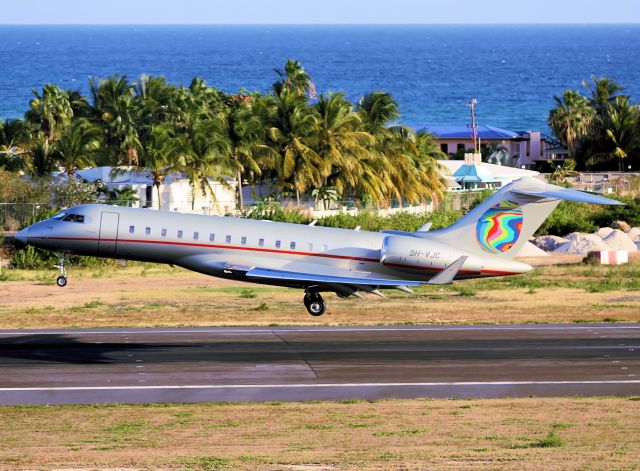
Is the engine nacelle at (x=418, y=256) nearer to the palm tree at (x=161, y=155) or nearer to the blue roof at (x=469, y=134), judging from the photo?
the palm tree at (x=161, y=155)

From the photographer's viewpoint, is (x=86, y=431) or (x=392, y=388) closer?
(x=86, y=431)

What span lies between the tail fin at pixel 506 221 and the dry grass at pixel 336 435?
1152 cm

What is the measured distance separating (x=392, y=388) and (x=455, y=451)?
770 centimetres

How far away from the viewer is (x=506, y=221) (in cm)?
4034

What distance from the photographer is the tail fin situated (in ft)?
131

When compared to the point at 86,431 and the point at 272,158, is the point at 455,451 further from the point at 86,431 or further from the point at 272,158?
the point at 272,158

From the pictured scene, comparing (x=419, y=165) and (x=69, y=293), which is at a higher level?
(x=419, y=165)

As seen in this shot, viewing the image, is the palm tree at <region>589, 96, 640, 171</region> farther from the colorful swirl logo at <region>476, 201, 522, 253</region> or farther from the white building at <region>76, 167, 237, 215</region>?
the colorful swirl logo at <region>476, 201, 522, 253</region>

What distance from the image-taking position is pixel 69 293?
51281mm

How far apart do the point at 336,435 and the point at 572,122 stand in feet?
335

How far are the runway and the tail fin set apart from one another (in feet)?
10.1

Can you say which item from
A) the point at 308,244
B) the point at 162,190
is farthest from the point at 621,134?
the point at 308,244

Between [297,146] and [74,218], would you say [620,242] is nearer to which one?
[297,146]

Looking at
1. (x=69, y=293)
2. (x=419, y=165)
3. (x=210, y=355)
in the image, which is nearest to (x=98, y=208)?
(x=210, y=355)
